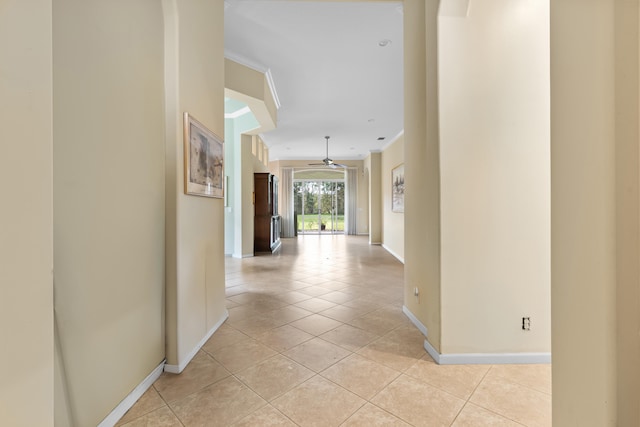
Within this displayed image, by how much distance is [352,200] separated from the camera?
435 inches

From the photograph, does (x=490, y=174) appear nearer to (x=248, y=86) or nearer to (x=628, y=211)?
(x=628, y=211)

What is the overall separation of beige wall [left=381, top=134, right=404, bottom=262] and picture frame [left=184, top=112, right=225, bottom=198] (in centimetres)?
481

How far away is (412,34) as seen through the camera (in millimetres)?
2695

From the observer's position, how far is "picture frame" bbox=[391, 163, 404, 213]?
21.7 ft

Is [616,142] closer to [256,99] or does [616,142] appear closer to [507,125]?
[507,125]

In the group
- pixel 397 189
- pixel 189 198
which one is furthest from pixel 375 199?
pixel 189 198

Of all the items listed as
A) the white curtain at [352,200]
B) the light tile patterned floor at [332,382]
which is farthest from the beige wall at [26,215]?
the white curtain at [352,200]

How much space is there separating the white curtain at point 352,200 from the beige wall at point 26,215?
33.9ft

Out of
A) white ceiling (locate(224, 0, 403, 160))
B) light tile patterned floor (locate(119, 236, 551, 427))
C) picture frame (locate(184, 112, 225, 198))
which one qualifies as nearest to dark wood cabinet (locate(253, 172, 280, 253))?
white ceiling (locate(224, 0, 403, 160))

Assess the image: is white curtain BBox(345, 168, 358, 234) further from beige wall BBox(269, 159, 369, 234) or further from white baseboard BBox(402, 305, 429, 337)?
white baseboard BBox(402, 305, 429, 337)

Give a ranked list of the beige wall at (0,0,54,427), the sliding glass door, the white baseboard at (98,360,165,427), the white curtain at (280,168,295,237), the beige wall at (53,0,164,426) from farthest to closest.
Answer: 1. the sliding glass door
2. the white curtain at (280,168,295,237)
3. the white baseboard at (98,360,165,427)
4. the beige wall at (53,0,164,426)
5. the beige wall at (0,0,54,427)

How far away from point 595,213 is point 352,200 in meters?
10.2

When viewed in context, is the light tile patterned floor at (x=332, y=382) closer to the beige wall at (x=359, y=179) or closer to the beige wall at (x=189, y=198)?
the beige wall at (x=189, y=198)

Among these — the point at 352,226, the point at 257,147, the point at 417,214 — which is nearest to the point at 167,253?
the point at 417,214
